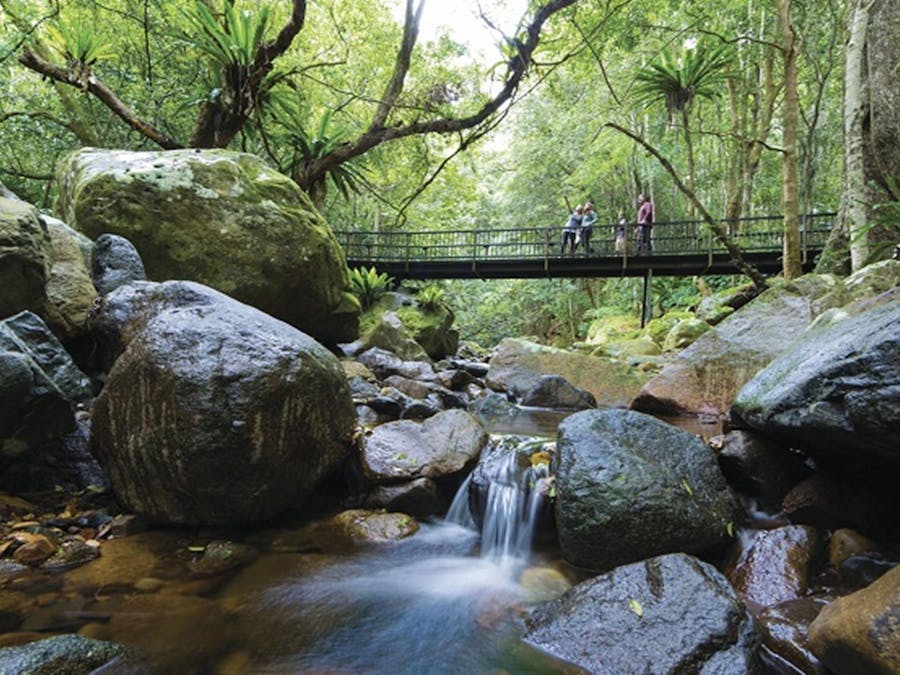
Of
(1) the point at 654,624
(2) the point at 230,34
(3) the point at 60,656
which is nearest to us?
(3) the point at 60,656

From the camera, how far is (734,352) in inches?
221

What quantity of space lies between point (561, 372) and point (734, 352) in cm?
268

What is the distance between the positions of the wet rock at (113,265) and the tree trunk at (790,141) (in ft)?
26.5

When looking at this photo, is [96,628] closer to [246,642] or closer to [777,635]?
[246,642]

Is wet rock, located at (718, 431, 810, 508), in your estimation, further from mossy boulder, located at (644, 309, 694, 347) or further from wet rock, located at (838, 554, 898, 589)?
mossy boulder, located at (644, 309, 694, 347)

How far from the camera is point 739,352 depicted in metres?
5.59

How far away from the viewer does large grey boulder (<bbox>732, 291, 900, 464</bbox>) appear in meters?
2.00

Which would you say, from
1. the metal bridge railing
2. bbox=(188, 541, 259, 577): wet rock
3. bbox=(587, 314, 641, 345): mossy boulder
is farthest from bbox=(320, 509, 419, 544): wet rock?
bbox=(587, 314, 641, 345): mossy boulder

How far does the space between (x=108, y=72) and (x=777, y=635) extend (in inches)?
490

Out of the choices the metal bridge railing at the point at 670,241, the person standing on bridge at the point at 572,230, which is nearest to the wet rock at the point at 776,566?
the metal bridge railing at the point at 670,241

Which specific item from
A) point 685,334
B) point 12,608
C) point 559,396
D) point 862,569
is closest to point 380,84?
point 685,334

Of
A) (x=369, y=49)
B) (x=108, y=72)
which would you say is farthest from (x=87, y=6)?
(x=369, y=49)

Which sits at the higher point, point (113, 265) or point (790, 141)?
point (790, 141)

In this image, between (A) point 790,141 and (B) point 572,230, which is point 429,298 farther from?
(A) point 790,141
